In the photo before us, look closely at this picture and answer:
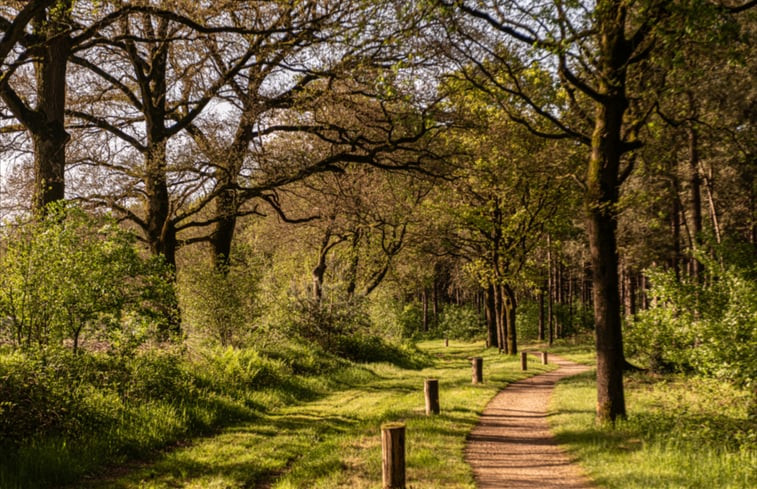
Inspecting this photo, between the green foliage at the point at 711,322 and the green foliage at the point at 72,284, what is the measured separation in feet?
33.9

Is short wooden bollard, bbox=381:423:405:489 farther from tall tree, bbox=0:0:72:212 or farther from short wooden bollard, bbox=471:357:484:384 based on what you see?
tall tree, bbox=0:0:72:212

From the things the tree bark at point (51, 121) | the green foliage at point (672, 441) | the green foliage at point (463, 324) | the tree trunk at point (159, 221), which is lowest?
the green foliage at point (463, 324)

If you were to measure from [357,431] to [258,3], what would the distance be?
10.5 m

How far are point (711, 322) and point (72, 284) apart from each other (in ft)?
38.2

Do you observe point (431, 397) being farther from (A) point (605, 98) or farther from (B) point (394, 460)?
(A) point (605, 98)

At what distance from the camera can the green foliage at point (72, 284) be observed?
8359 mm

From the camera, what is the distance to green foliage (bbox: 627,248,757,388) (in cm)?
780

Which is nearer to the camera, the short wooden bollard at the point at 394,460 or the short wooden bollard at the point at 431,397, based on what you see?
the short wooden bollard at the point at 394,460

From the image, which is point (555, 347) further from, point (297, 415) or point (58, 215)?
point (58, 215)

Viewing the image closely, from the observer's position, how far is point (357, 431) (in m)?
9.44

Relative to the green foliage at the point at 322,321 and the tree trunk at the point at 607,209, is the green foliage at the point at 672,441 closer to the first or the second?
the tree trunk at the point at 607,209

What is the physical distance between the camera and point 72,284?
8602 millimetres

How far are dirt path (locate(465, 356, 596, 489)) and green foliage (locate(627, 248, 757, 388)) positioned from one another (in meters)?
3.03

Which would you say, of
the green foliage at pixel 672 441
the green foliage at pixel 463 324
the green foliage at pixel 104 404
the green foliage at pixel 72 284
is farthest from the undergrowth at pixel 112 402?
the green foliage at pixel 463 324
